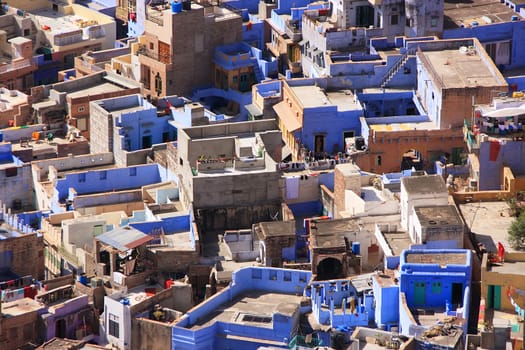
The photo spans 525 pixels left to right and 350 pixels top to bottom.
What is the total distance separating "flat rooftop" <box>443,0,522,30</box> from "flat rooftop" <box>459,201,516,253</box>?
2384cm

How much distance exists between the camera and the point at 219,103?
12788cm

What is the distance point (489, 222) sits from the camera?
104 meters

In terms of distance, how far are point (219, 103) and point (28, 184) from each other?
16.5 meters

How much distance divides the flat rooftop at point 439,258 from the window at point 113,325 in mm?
15772

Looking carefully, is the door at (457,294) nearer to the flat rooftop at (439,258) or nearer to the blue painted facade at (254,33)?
the flat rooftop at (439,258)

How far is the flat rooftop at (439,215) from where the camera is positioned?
326 ft

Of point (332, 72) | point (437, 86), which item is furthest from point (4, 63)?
point (437, 86)

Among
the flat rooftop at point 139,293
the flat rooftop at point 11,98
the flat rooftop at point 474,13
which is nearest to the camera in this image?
the flat rooftop at point 139,293

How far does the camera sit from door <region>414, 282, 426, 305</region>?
96375 millimetres

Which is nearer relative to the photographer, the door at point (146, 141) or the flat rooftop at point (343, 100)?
the flat rooftop at point (343, 100)

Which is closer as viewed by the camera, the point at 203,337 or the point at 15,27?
the point at 203,337

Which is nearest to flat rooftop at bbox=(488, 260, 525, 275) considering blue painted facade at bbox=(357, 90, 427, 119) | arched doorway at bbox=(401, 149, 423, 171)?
arched doorway at bbox=(401, 149, 423, 171)

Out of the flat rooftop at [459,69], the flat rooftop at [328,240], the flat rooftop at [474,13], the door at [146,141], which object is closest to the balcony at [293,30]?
the flat rooftop at [474,13]

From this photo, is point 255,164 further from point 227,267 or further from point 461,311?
point 461,311
